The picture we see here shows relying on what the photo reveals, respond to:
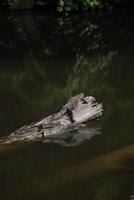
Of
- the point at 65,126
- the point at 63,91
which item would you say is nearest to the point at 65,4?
the point at 63,91

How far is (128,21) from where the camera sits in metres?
30.4

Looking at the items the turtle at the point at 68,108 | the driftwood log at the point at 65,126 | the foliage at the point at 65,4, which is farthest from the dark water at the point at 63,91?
the foliage at the point at 65,4

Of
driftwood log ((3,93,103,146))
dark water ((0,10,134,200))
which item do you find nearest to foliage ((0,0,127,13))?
dark water ((0,10,134,200))

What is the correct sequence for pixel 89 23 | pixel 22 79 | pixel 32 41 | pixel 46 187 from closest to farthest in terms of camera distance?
pixel 46 187 → pixel 22 79 → pixel 32 41 → pixel 89 23

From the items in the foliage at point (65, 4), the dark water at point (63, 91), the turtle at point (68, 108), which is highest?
the turtle at point (68, 108)

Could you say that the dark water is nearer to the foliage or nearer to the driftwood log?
the driftwood log

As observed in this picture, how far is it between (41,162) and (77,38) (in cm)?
1527

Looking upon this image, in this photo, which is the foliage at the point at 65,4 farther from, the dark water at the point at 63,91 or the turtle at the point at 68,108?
the turtle at the point at 68,108

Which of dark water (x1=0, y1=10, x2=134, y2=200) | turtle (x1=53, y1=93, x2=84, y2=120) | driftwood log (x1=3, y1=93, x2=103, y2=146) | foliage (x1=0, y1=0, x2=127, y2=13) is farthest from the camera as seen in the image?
foliage (x1=0, y1=0, x2=127, y2=13)

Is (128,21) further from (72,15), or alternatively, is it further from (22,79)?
(22,79)

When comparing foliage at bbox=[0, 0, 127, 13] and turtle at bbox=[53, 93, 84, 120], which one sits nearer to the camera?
turtle at bbox=[53, 93, 84, 120]

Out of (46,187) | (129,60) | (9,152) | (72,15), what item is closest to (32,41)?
(129,60)

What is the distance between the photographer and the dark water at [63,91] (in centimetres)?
980

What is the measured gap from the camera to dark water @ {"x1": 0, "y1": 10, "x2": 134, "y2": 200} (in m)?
9.80
